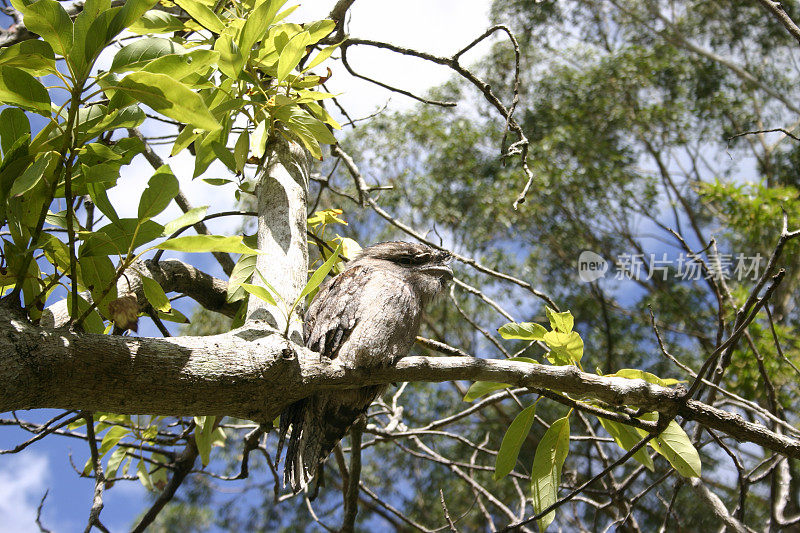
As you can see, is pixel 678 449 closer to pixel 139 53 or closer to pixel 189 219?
pixel 189 219

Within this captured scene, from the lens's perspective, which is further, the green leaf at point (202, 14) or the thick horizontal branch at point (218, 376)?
the green leaf at point (202, 14)

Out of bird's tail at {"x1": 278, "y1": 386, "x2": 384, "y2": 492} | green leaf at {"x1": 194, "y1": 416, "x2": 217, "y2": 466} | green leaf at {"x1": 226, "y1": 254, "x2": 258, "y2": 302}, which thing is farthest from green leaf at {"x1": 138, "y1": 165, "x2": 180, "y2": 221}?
green leaf at {"x1": 194, "y1": 416, "x2": 217, "y2": 466}

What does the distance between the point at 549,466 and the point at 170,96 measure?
1358 millimetres

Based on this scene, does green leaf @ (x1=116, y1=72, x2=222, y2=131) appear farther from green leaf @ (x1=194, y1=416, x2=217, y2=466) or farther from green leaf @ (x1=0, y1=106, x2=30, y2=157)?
green leaf @ (x1=194, y1=416, x2=217, y2=466)

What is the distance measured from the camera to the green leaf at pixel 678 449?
1.66m

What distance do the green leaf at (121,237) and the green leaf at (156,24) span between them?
86 centimetres

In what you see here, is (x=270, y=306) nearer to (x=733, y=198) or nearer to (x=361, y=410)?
(x=361, y=410)

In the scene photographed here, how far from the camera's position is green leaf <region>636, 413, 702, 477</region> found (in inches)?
Result: 65.2

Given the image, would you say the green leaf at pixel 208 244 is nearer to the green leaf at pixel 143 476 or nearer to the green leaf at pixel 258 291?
the green leaf at pixel 258 291

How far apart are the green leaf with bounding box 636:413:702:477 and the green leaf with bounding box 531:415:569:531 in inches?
9.5

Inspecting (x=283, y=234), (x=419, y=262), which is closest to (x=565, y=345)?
(x=419, y=262)

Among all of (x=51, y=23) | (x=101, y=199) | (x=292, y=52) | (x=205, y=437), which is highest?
(x=292, y=52)

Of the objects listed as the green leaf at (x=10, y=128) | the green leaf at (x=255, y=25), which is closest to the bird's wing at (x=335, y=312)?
the green leaf at (x=255, y=25)

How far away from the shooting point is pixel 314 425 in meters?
1.75
